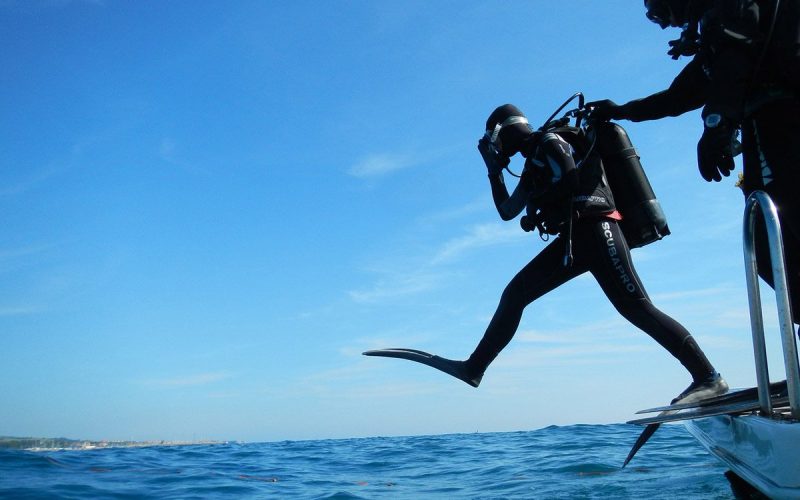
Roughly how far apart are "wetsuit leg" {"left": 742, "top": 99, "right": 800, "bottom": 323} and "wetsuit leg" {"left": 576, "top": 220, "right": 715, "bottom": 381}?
25.5 inches

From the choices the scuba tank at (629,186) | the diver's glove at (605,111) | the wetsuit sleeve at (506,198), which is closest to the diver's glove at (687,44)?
the diver's glove at (605,111)

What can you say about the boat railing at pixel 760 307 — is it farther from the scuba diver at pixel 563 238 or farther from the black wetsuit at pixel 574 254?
the black wetsuit at pixel 574 254

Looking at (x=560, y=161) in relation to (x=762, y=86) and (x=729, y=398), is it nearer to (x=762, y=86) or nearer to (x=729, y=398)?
(x=762, y=86)

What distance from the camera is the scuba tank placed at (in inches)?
150

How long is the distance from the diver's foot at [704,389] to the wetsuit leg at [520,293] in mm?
944

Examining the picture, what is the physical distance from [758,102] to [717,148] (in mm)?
259

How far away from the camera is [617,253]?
3654 mm

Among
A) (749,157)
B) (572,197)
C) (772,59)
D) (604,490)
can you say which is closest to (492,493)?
(604,490)

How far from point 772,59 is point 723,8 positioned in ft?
1.02

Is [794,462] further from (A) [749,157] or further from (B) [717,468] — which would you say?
(B) [717,468]

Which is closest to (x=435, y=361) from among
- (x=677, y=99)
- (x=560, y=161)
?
(x=560, y=161)

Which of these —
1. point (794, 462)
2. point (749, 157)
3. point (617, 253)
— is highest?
point (749, 157)

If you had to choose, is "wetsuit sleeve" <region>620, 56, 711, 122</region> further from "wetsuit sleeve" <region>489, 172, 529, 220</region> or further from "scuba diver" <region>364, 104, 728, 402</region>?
"wetsuit sleeve" <region>489, 172, 529, 220</region>

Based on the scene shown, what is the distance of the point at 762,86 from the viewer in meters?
2.65
